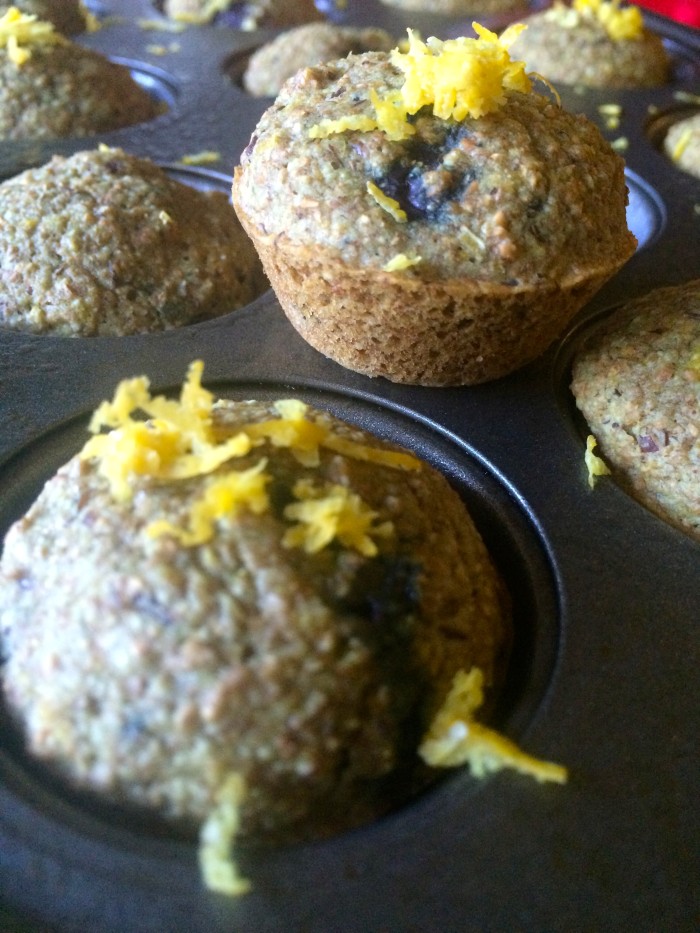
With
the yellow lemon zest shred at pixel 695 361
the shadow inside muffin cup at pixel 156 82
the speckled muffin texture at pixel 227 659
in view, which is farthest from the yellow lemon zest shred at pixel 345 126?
the shadow inside muffin cup at pixel 156 82

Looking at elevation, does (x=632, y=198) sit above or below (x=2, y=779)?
above

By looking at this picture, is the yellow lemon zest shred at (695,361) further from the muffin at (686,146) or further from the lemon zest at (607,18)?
the lemon zest at (607,18)

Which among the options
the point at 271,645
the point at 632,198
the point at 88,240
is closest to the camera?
the point at 271,645

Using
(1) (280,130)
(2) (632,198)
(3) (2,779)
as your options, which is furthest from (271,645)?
(2) (632,198)

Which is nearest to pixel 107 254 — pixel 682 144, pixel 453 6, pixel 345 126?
pixel 345 126

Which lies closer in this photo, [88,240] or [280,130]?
[280,130]

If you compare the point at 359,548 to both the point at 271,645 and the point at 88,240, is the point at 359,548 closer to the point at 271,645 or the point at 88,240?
the point at 271,645

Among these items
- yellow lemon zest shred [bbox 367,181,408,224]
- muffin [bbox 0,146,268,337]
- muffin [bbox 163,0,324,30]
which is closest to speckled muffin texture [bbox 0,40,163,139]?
muffin [bbox 0,146,268,337]
